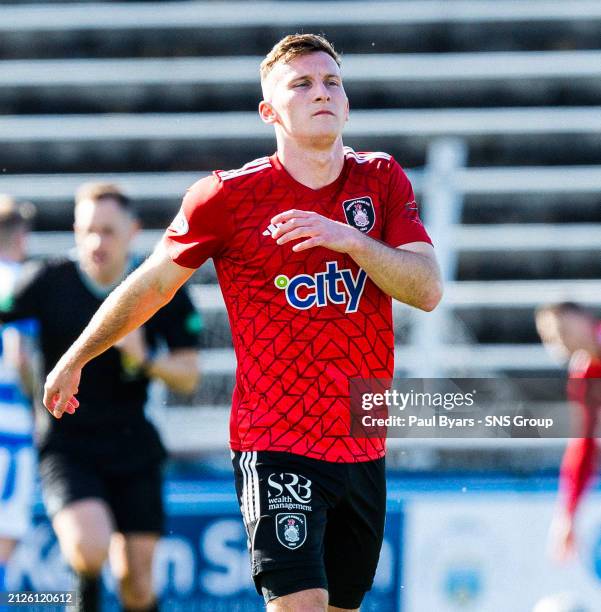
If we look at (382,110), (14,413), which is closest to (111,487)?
(14,413)

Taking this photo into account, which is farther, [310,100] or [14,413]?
[14,413]

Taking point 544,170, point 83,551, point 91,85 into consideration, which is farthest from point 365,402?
point 91,85

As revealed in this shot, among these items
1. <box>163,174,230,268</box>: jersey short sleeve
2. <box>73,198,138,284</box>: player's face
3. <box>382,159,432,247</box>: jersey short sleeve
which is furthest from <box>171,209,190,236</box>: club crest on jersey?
<box>73,198,138,284</box>: player's face

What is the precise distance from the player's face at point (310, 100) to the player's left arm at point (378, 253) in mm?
292

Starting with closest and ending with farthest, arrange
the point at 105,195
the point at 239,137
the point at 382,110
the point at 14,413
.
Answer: the point at 105,195, the point at 14,413, the point at 239,137, the point at 382,110

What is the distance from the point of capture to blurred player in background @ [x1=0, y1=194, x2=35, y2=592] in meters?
5.16

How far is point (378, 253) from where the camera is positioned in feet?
9.94

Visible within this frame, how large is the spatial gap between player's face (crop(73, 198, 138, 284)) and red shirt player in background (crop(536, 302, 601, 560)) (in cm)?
222

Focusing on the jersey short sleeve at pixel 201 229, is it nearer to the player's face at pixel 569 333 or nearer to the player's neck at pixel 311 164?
the player's neck at pixel 311 164

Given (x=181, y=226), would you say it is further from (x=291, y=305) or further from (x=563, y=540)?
(x=563, y=540)

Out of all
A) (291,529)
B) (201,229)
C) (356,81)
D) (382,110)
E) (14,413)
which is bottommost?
(291,529)

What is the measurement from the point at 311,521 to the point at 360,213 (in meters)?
0.84

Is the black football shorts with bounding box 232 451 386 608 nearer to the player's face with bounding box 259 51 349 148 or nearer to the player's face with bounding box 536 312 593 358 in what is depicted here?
the player's face with bounding box 259 51 349 148

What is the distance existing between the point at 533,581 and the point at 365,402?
2654 millimetres
